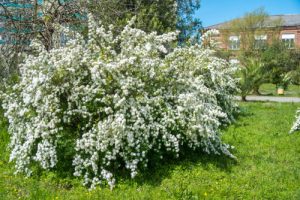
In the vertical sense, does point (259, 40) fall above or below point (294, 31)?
below

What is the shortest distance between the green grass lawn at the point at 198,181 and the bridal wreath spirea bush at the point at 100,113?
19cm

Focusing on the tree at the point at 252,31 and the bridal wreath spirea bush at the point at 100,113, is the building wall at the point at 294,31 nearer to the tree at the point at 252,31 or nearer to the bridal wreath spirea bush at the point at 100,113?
the tree at the point at 252,31

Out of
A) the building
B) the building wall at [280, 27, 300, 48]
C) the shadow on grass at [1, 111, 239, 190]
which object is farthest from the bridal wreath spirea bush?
the building wall at [280, 27, 300, 48]

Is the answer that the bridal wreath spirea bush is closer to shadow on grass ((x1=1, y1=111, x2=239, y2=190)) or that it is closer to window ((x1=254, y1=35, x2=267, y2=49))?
shadow on grass ((x1=1, y1=111, x2=239, y2=190))

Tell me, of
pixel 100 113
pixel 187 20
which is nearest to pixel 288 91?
pixel 187 20

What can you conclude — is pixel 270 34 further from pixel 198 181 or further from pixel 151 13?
pixel 198 181

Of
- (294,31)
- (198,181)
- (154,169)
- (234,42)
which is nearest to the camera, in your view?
(198,181)

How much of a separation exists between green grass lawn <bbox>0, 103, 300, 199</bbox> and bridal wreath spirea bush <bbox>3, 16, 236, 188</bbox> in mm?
187

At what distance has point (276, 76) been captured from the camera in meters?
25.2

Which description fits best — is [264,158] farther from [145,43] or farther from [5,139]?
[5,139]

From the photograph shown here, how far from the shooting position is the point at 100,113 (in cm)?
554

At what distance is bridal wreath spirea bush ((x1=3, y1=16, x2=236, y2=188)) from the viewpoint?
17.1 ft

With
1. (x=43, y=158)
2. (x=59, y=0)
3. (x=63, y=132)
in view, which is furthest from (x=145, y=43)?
(x=59, y=0)

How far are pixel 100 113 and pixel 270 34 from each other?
35630 millimetres
